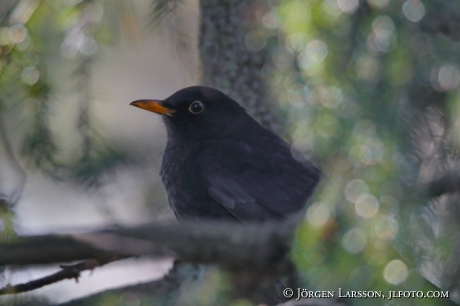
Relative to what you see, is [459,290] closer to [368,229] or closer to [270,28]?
[368,229]

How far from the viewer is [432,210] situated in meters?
1.17

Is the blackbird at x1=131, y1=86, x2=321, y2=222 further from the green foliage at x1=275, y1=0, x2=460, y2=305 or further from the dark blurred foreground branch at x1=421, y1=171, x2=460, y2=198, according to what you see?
the green foliage at x1=275, y1=0, x2=460, y2=305

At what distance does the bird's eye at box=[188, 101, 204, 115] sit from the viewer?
10.9 ft

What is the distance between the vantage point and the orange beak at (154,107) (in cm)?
319

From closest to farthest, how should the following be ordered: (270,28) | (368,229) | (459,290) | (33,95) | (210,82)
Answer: (368,229) → (459,290) → (270,28) → (33,95) → (210,82)

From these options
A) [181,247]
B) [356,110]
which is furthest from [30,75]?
[356,110]

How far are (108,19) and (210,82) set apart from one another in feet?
4.26

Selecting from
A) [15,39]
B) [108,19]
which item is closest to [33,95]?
[15,39]

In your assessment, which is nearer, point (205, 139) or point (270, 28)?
point (270, 28)

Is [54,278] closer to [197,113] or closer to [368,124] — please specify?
[368,124]

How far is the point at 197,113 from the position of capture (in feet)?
11.1

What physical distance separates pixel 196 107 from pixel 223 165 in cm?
45
